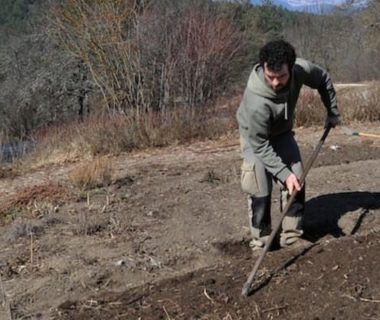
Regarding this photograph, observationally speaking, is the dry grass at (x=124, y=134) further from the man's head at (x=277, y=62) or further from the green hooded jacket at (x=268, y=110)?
the man's head at (x=277, y=62)

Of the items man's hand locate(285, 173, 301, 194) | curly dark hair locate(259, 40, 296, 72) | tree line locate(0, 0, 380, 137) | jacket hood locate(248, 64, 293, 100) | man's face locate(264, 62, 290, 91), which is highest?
curly dark hair locate(259, 40, 296, 72)

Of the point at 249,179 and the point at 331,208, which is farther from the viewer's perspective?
the point at 331,208

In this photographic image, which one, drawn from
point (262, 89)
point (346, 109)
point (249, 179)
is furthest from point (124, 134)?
point (262, 89)

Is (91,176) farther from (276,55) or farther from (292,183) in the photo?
(276,55)

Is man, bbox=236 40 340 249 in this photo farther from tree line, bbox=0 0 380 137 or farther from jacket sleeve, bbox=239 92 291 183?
tree line, bbox=0 0 380 137

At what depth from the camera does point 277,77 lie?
416 cm

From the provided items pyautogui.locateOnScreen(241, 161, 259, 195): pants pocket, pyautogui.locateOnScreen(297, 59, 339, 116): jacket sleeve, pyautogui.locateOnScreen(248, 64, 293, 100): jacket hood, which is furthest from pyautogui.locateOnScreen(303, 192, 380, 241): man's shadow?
pyautogui.locateOnScreen(248, 64, 293, 100): jacket hood

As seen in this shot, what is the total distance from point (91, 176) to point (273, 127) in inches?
118

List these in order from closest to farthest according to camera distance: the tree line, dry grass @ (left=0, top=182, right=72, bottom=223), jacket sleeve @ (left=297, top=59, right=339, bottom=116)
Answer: jacket sleeve @ (left=297, top=59, right=339, bottom=116) < dry grass @ (left=0, top=182, right=72, bottom=223) < the tree line

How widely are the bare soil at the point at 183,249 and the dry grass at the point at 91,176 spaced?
0.43 feet

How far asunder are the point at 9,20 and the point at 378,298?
1837 inches

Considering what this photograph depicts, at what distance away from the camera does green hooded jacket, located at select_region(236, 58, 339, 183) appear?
14.4 feet

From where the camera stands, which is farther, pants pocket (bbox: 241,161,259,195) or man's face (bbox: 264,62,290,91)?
pants pocket (bbox: 241,161,259,195)

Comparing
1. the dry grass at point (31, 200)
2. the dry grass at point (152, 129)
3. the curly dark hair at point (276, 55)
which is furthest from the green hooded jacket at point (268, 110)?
the dry grass at point (152, 129)
